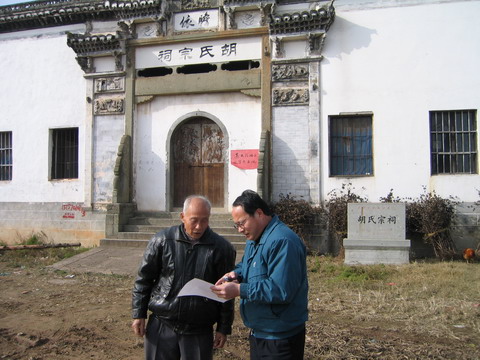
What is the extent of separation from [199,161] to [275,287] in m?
8.70

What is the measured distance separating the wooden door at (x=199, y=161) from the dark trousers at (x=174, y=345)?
7.80m

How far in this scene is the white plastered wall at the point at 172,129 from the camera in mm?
10336

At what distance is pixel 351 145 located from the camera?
9.91m

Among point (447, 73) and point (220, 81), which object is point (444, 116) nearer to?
point (447, 73)

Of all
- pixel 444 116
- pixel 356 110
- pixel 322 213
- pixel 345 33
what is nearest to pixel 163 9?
pixel 345 33

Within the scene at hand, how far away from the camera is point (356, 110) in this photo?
9766mm

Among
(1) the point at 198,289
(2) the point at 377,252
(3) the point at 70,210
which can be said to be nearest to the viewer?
(1) the point at 198,289

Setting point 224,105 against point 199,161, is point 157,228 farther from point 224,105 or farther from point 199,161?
point 224,105

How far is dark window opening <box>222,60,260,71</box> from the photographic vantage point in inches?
411

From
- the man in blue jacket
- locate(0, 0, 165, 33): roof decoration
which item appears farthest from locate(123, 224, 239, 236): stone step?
the man in blue jacket

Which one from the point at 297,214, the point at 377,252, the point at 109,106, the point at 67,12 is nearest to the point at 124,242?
the point at 109,106

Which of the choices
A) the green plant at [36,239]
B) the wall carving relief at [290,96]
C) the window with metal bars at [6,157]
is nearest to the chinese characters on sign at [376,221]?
the wall carving relief at [290,96]

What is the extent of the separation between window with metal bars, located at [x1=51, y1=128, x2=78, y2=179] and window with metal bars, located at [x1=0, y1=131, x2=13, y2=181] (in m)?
1.48

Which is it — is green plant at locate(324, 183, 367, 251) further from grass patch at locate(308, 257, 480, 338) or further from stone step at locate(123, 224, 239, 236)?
stone step at locate(123, 224, 239, 236)
